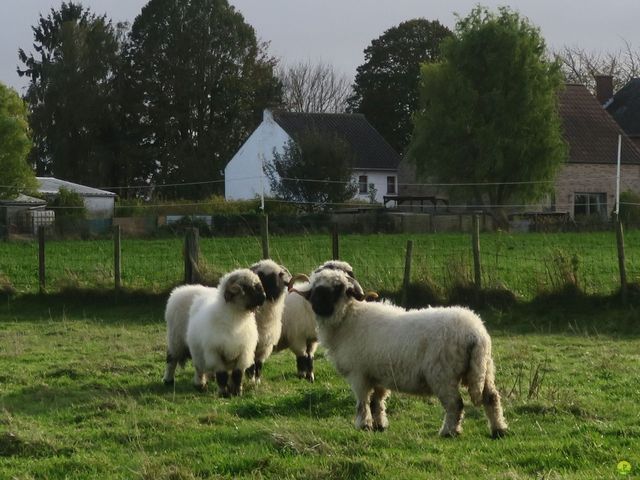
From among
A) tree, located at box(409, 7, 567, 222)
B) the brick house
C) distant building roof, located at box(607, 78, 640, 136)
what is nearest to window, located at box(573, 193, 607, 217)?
the brick house

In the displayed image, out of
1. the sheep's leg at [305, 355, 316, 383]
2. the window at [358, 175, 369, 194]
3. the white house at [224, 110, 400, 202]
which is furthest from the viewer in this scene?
the window at [358, 175, 369, 194]

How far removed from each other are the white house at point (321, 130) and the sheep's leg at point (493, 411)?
53.0m

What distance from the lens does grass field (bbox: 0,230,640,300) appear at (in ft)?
68.0

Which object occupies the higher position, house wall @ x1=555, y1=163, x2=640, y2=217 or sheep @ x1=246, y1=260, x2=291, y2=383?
house wall @ x1=555, y1=163, x2=640, y2=217

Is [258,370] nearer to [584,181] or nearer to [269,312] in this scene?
[269,312]

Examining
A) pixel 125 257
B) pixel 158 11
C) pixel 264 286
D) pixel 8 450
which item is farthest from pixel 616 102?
pixel 8 450

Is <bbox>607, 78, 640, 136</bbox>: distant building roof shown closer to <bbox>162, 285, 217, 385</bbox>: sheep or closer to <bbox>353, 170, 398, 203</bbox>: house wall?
<bbox>353, 170, 398, 203</bbox>: house wall

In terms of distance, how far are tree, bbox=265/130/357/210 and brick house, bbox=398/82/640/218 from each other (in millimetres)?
3808

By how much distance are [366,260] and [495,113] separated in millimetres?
25789

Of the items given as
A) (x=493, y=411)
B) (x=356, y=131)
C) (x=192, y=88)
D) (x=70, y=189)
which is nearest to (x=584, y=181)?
(x=356, y=131)

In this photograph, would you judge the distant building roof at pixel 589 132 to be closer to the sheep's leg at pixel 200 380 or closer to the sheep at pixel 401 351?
the sheep's leg at pixel 200 380

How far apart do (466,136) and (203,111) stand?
2614 centimetres

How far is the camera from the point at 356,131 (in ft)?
225

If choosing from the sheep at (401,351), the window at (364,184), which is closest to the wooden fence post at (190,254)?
the sheep at (401,351)
